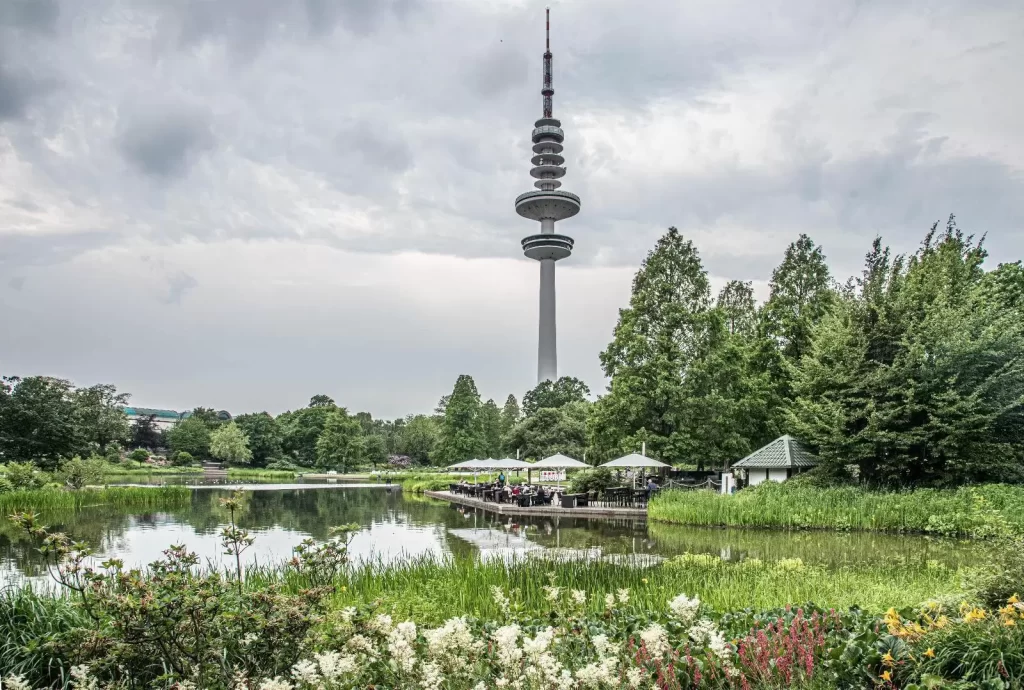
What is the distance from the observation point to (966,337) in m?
19.9

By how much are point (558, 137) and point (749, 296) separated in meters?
72.3

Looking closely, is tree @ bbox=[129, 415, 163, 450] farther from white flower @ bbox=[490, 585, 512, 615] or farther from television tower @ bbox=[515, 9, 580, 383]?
white flower @ bbox=[490, 585, 512, 615]

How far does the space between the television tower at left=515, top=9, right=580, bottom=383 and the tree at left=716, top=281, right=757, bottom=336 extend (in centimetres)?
6578


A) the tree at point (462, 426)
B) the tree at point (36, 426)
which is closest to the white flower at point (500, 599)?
the tree at point (36, 426)

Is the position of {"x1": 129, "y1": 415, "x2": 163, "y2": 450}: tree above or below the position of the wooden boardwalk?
above

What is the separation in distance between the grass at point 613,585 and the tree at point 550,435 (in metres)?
42.9

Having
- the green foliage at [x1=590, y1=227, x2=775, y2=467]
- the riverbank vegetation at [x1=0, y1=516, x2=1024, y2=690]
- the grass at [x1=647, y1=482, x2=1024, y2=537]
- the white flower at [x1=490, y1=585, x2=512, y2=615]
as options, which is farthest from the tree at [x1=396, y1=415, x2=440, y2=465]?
the riverbank vegetation at [x1=0, y1=516, x2=1024, y2=690]

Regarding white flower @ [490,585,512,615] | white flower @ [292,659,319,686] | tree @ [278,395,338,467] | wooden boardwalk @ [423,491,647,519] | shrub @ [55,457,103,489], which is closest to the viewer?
white flower @ [292,659,319,686]

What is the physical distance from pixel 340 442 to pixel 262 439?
12598 mm

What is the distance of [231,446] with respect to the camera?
2776 inches

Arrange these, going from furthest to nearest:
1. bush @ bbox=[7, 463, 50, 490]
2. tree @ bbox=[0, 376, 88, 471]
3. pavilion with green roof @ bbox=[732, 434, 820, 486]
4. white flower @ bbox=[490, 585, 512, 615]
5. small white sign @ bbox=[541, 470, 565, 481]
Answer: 1. small white sign @ bbox=[541, 470, 565, 481]
2. tree @ bbox=[0, 376, 88, 471]
3. bush @ bbox=[7, 463, 50, 490]
4. pavilion with green roof @ bbox=[732, 434, 820, 486]
5. white flower @ bbox=[490, 585, 512, 615]

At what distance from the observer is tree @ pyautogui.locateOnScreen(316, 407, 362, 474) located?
220ft

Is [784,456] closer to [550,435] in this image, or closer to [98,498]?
[98,498]

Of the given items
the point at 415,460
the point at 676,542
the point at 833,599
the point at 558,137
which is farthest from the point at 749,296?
the point at 558,137
